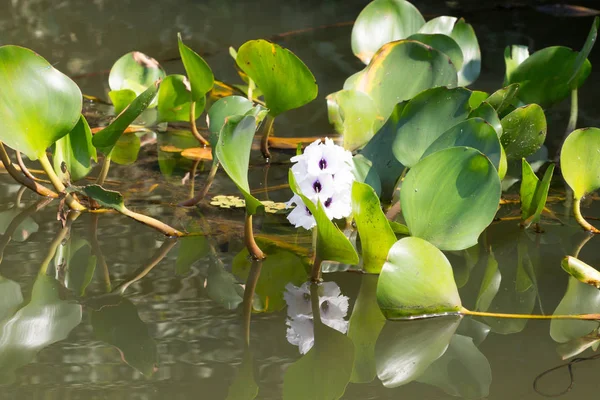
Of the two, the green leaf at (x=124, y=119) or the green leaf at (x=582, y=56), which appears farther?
the green leaf at (x=582, y=56)

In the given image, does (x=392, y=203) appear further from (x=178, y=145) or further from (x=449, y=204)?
(x=178, y=145)

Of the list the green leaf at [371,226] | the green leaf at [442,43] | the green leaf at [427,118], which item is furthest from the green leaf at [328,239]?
the green leaf at [442,43]

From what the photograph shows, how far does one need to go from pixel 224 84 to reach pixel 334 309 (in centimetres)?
124

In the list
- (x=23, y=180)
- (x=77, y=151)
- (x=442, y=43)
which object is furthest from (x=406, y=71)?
(x=23, y=180)

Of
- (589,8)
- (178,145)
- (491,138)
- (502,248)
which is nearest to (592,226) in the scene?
(502,248)

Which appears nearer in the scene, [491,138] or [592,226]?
[491,138]

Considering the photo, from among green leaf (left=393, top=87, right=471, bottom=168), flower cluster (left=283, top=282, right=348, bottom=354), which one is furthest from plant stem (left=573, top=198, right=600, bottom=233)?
flower cluster (left=283, top=282, right=348, bottom=354)

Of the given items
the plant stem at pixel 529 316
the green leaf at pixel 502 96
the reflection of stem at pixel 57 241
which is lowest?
the plant stem at pixel 529 316

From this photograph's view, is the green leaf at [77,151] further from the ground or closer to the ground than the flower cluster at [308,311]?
further from the ground

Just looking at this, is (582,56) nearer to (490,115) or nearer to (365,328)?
(490,115)

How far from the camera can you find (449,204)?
3.63ft

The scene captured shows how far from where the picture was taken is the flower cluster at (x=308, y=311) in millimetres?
1011

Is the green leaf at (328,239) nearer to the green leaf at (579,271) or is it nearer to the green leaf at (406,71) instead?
the green leaf at (579,271)

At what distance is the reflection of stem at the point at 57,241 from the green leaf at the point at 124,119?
16 cm
